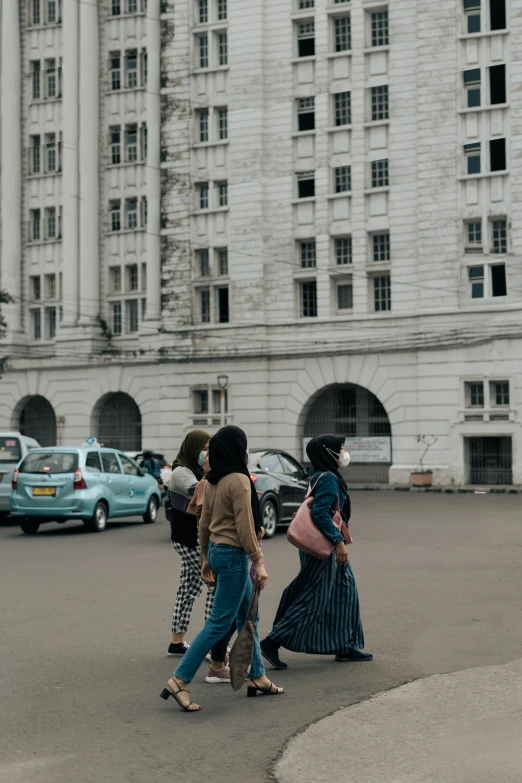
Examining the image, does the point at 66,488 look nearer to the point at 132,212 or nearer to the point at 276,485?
the point at 276,485

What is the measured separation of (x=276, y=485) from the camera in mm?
22219

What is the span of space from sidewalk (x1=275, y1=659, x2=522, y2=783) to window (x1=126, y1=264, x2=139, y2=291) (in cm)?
4509

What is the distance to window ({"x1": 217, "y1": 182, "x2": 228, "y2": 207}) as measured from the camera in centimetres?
4916

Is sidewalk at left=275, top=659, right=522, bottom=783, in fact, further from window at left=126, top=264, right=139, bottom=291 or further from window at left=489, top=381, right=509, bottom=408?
window at left=126, top=264, right=139, bottom=291

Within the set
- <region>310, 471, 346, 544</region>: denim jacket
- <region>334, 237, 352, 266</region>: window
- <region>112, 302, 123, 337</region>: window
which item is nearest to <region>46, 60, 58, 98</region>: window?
<region>112, 302, 123, 337</region>: window

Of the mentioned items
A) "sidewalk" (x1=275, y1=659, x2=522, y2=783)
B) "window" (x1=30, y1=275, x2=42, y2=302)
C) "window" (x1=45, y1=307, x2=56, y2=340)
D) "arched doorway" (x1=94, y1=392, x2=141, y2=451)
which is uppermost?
"window" (x1=30, y1=275, x2=42, y2=302)

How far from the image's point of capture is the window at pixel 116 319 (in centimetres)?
5241

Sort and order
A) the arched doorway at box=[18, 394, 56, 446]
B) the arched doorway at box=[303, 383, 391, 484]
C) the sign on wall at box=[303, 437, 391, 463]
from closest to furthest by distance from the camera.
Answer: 1. the sign on wall at box=[303, 437, 391, 463]
2. the arched doorway at box=[303, 383, 391, 484]
3. the arched doorway at box=[18, 394, 56, 446]

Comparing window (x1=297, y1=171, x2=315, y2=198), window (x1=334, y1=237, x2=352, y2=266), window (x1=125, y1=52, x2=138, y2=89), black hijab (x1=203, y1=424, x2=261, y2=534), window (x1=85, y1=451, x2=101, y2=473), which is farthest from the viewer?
window (x1=125, y1=52, x2=138, y2=89)

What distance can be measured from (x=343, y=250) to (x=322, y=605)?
127 ft

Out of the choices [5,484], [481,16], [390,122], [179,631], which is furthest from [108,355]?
[179,631]

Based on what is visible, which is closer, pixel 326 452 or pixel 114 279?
pixel 326 452

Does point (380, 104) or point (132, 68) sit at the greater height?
point (132, 68)

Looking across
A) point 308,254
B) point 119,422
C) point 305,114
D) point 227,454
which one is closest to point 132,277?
point 119,422
